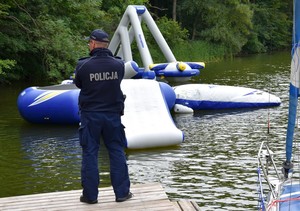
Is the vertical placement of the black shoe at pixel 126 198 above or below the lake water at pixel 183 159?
above

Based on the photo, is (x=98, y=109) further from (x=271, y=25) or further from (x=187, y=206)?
(x=271, y=25)

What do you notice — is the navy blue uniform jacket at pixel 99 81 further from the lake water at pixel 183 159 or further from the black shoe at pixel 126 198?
the lake water at pixel 183 159

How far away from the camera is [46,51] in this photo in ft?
66.8

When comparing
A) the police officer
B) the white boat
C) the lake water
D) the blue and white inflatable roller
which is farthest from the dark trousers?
the blue and white inflatable roller

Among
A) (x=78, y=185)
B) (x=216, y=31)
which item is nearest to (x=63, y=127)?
(x=78, y=185)

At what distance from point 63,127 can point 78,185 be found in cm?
480

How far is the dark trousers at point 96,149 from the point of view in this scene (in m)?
5.52

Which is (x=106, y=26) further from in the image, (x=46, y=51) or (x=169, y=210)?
(x=169, y=210)

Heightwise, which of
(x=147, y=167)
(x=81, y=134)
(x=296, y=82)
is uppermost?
(x=296, y=82)

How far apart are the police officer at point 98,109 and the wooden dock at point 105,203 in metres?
0.14

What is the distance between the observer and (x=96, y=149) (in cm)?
559

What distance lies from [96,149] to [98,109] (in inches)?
15.7

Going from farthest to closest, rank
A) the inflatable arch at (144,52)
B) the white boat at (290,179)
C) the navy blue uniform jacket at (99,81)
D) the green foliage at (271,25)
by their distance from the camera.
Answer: the green foliage at (271,25) → the inflatable arch at (144,52) → the navy blue uniform jacket at (99,81) → the white boat at (290,179)

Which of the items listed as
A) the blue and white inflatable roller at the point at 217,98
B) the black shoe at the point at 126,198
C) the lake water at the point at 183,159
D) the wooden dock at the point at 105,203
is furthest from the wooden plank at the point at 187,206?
the blue and white inflatable roller at the point at 217,98
